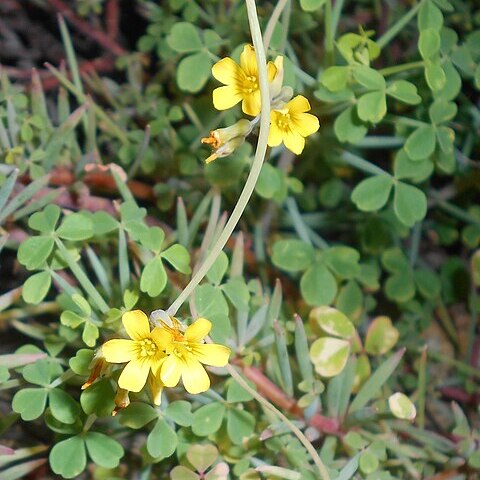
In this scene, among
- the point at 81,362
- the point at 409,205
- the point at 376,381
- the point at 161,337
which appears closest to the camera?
the point at 161,337

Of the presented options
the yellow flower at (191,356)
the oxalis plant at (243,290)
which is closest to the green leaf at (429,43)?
the oxalis plant at (243,290)

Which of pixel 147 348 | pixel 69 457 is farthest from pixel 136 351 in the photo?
pixel 69 457

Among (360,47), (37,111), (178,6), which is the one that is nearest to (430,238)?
(360,47)

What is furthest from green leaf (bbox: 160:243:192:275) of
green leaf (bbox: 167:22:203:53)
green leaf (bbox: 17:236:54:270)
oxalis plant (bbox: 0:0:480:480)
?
green leaf (bbox: 167:22:203:53)

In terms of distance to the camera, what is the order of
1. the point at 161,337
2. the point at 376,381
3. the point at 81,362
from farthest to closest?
the point at 376,381
the point at 81,362
the point at 161,337

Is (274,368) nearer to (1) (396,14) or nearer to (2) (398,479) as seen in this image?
(2) (398,479)

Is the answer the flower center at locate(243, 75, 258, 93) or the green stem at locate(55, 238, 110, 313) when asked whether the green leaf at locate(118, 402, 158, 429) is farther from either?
the flower center at locate(243, 75, 258, 93)

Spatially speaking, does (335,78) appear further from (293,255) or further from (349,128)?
(293,255)
